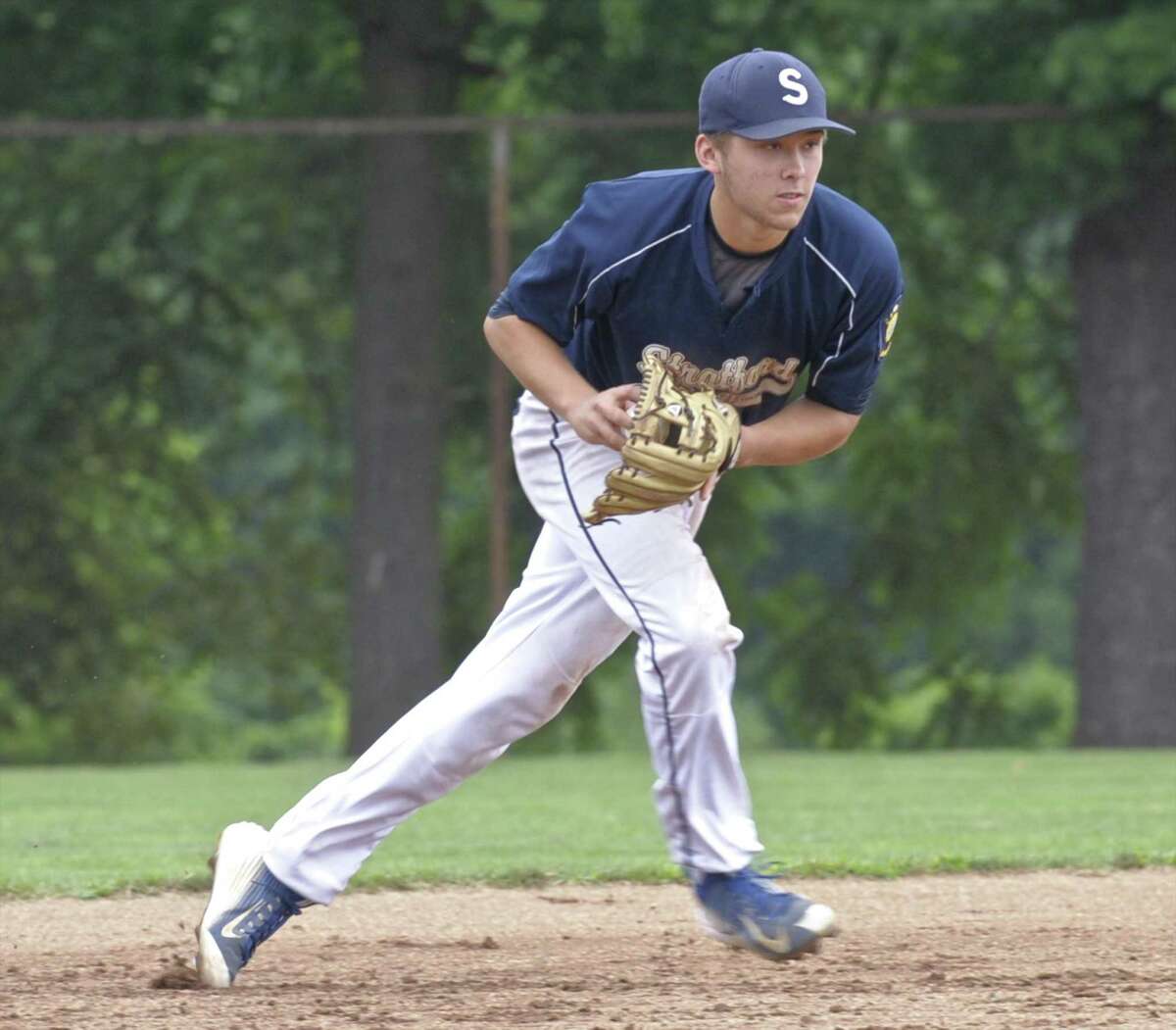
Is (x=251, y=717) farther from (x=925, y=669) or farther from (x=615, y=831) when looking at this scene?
(x=615, y=831)

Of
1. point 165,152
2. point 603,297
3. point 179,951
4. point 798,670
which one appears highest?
point 165,152

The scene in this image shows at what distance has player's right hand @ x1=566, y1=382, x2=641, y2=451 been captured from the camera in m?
4.05

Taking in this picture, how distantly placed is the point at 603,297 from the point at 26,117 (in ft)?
36.4

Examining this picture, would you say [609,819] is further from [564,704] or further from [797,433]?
[797,433]

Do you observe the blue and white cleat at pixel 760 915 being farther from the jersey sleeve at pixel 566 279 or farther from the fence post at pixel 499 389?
the fence post at pixel 499 389

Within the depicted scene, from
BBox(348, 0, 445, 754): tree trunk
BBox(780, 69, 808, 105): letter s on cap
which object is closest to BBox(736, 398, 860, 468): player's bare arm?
BBox(780, 69, 808, 105): letter s on cap

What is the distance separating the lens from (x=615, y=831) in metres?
7.75

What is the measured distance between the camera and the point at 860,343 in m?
4.25

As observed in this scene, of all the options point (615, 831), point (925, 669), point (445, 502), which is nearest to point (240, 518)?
point (445, 502)

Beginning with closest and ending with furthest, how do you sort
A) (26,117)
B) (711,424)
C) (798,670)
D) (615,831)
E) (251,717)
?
(711,424) → (615,831) → (26,117) → (798,670) → (251,717)

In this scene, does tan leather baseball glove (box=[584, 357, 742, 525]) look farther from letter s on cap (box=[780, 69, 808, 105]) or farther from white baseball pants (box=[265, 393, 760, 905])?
letter s on cap (box=[780, 69, 808, 105])

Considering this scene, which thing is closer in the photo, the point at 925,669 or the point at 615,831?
the point at 615,831

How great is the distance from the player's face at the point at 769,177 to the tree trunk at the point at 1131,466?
8637 millimetres

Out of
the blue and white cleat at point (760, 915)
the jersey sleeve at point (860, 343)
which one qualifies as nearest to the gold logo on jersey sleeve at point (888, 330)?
the jersey sleeve at point (860, 343)
